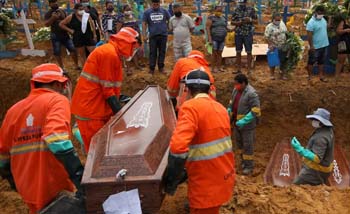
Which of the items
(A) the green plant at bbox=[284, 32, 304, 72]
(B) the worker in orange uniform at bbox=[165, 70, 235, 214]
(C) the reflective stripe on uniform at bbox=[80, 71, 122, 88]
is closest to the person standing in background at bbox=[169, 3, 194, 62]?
(A) the green plant at bbox=[284, 32, 304, 72]

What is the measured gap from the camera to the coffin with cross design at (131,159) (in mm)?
3184

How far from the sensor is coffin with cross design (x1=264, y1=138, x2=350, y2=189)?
22.7 ft

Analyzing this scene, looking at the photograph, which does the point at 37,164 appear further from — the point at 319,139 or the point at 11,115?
the point at 319,139

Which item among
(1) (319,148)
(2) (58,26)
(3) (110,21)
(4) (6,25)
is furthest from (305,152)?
(4) (6,25)

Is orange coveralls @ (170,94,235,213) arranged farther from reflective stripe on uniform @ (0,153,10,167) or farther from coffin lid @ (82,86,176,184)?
reflective stripe on uniform @ (0,153,10,167)

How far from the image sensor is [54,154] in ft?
9.99

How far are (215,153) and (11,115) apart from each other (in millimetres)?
1806

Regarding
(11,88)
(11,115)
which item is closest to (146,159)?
(11,115)

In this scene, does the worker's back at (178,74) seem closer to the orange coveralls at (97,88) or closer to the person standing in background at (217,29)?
the orange coveralls at (97,88)

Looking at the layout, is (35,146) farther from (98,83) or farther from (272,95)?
(272,95)

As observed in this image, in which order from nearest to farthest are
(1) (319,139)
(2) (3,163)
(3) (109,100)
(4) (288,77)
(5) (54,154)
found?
(5) (54,154) < (2) (3,163) < (3) (109,100) < (1) (319,139) < (4) (288,77)

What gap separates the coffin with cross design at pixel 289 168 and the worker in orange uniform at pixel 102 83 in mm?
3438

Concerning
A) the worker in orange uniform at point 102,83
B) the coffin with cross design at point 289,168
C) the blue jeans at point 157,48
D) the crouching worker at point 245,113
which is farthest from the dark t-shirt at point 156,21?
the worker in orange uniform at point 102,83

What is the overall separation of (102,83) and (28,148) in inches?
66.8
